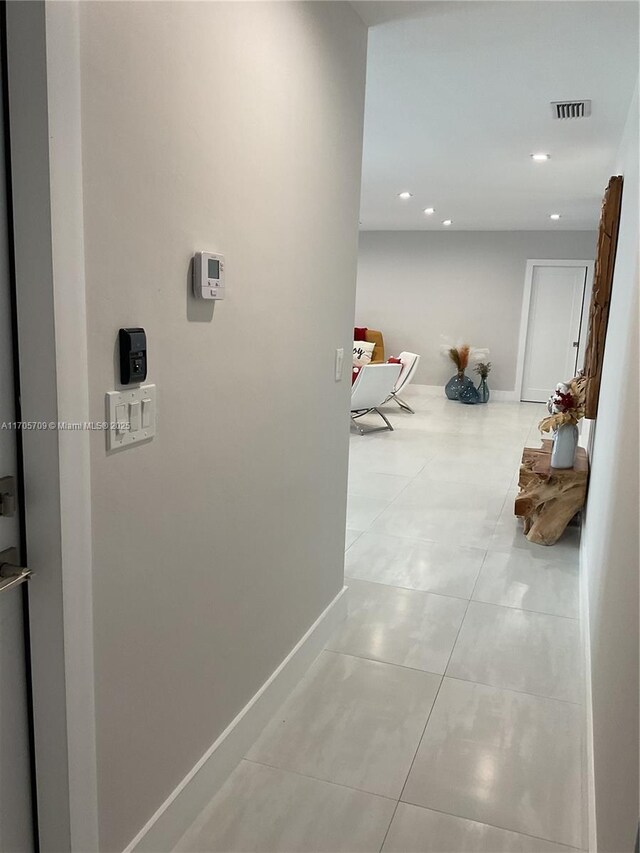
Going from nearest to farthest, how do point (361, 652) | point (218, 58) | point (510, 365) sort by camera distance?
point (218, 58) → point (361, 652) → point (510, 365)

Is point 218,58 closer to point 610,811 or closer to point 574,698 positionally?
point 610,811

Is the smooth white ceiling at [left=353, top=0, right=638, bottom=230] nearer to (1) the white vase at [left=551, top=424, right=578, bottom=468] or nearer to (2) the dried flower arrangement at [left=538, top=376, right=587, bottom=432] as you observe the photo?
(2) the dried flower arrangement at [left=538, top=376, right=587, bottom=432]

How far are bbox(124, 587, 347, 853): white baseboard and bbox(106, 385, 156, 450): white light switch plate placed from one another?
0.93 m

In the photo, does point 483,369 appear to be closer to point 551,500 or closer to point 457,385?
point 457,385

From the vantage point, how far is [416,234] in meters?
→ 9.92

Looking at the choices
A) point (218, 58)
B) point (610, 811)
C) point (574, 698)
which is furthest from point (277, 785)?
point (218, 58)

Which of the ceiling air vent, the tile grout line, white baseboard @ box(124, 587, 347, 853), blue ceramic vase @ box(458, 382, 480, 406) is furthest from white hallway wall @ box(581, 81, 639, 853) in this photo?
blue ceramic vase @ box(458, 382, 480, 406)

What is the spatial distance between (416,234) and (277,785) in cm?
906

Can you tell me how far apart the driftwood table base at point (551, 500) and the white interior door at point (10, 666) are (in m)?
3.18

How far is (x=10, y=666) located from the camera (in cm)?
125

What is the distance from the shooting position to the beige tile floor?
1745mm

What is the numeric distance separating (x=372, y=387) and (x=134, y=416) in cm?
566

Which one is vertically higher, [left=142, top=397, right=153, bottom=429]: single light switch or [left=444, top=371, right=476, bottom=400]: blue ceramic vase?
[left=142, top=397, right=153, bottom=429]: single light switch

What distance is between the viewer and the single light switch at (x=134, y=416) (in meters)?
1.33
